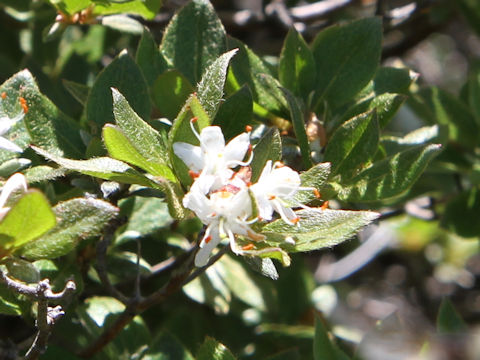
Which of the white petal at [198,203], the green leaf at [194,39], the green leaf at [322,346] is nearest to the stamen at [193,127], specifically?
the white petal at [198,203]

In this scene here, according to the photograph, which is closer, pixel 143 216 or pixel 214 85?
pixel 214 85

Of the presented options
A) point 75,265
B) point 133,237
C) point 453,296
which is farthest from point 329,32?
point 453,296

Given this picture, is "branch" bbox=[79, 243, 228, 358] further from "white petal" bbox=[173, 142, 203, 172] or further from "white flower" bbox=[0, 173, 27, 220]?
"white flower" bbox=[0, 173, 27, 220]

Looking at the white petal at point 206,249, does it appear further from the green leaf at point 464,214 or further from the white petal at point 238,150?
the green leaf at point 464,214

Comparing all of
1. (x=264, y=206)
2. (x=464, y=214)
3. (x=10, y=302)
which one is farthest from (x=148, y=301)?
(x=464, y=214)

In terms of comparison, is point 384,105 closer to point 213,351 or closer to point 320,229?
point 320,229

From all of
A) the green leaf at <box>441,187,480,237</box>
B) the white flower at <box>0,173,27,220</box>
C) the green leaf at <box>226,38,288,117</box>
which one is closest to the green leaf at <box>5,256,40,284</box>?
the white flower at <box>0,173,27,220</box>
